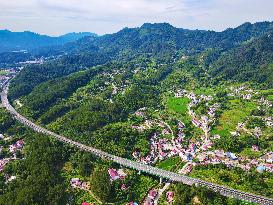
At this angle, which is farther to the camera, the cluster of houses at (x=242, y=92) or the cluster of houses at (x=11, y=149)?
the cluster of houses at (x=242, y=92)

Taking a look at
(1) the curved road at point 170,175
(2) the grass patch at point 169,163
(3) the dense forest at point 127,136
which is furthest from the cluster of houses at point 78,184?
(2) the grass patch at point 169,163

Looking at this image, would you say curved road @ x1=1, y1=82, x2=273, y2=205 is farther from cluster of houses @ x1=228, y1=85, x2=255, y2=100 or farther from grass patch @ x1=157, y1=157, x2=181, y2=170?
cluster of houses @ x1=228, y1=85, x2=255, y2=100

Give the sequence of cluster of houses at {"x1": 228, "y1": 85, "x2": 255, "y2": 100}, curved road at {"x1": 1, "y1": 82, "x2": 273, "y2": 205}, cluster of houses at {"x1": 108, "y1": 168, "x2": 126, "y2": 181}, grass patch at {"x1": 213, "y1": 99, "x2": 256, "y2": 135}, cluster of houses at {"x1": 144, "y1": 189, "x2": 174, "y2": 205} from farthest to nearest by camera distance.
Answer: cluster of houses at {"x1": 228, "y1": 85, "x2": 255, "y2": 100}
grass patch at {"x1": 213, "y1": 99, "x2": 256, "y2": 135}
cluster of houses at {"x1": 108, "y1": 168, "x2": 126, "y2": 181}
cluster of houses at {"x1": 144, "y1": 189, "x2": 174, "y2": 205}
curved road at {"x1": 1, "y1": 82, "x2": 273, "y2": 205}

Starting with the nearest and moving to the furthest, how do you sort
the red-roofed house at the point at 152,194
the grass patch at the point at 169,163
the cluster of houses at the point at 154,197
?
the cluster of houses at the point at 154,197
the red-roofed house at the point at 152,194
the grass patch at the point at 169,163

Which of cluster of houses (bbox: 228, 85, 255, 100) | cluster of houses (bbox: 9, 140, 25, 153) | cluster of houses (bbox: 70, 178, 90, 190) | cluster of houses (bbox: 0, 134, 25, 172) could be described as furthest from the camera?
cluster of houses (bbox: 228, 85, 255, 100)

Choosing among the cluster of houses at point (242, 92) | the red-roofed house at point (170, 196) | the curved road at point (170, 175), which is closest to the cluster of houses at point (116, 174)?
the curved road at point (170, 175)

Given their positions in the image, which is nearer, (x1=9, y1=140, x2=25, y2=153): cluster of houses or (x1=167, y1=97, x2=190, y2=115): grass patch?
(x1=9, y1=140, x2=25, y2=153): cluster of houses

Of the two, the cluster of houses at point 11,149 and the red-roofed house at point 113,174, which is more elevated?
the red-roofed house at point 113,174

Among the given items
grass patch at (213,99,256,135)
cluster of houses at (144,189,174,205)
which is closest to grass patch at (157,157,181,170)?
cluster of houses at (144,189,174,205)

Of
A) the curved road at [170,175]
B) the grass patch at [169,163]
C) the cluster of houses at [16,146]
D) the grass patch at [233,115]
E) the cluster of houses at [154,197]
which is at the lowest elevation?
the cluster of houses at [154,197]

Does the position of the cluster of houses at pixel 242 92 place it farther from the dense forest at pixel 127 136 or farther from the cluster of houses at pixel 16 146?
the cluster of houses at pixel 16 146

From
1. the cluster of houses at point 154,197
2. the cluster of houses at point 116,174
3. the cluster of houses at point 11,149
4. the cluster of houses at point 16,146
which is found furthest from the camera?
the cluster of houses at point 16,146

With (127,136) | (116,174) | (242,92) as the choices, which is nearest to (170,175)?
(116,174)
